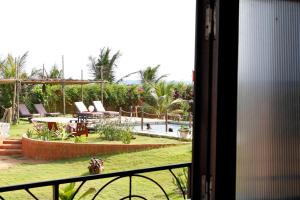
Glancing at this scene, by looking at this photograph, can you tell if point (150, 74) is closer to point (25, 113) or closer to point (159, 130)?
point (159, 130)

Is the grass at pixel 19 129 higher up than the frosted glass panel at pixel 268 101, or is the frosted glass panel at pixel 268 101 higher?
the frosted glass panel at pixel 268 101

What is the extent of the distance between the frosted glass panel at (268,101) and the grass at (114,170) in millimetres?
4436

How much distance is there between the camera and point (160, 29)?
23.7 m

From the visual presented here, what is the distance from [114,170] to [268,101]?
6.72 meters

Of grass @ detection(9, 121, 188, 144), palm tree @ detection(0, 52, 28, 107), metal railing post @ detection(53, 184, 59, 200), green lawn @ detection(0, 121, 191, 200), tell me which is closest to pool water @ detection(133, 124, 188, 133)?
grass @ detection(9, 121, 188, 144)

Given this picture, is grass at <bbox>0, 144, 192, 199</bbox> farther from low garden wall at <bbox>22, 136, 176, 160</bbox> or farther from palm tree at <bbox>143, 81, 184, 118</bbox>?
palm tree at <bbox>143, 81, 184, 118</bbox>

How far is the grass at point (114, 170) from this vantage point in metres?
6.23

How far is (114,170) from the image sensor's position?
798 centimetres

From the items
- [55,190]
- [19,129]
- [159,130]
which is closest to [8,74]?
[19,129]

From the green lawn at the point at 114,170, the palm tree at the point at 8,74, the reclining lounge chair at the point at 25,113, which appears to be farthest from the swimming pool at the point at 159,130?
the palm tree at the point at 8,74

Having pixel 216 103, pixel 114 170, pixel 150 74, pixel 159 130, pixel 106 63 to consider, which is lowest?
pixel 114 170

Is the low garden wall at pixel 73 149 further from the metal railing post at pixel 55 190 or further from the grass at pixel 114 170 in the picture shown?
the metal railing post at pixel 55 190

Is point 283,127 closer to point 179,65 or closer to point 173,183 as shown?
point 173,183

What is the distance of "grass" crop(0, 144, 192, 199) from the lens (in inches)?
245
